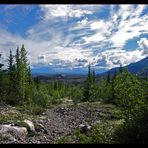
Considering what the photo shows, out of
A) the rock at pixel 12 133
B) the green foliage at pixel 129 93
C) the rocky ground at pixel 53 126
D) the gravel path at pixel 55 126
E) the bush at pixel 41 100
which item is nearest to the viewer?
the green foliage at pixel 129 93

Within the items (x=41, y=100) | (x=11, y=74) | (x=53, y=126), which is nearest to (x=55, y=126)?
(x=53, y=126)

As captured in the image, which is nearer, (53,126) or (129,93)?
(129,93)

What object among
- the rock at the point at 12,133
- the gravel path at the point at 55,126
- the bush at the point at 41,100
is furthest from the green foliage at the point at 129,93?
the bush at the point at 41,100

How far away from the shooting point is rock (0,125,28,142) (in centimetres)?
1468

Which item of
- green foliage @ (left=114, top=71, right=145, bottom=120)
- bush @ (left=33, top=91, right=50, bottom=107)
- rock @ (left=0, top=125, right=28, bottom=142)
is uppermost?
green foliage @ (left=114, top=71, right=145, bottom=120)

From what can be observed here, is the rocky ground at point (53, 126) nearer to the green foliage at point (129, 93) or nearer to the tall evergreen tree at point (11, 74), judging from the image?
the green foliage at point (129, 93)

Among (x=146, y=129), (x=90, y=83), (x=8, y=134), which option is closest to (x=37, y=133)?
(x=8, y=134)

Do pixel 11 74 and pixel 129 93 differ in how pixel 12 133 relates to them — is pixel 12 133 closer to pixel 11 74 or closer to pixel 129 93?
pixel 129 93

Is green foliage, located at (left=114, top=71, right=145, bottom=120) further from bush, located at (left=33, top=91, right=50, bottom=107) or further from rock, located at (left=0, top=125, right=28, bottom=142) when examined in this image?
bush, located at (left=33, top=91, right=50, bottom=107)

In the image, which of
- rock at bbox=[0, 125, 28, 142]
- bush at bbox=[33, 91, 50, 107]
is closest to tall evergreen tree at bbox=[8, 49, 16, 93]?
bush at bbox=[33, 91, 50, 107]

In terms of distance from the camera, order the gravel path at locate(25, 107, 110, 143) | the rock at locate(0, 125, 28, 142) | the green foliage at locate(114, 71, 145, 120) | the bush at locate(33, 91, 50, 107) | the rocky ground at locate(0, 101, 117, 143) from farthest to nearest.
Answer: the bush at locate(33, 91, 50, 107) → the gravel path at locate(25, 107, 110, 143) → the rocky ground at locate(0, 101, 117, 143) → the rock at locate(0, 125, 28, 142) → the green foliage at locate(114, 71, 145, 120)

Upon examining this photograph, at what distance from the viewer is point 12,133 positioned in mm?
15945

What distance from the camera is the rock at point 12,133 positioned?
14681 mm
